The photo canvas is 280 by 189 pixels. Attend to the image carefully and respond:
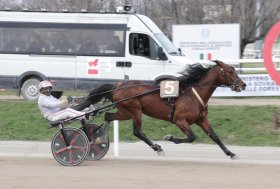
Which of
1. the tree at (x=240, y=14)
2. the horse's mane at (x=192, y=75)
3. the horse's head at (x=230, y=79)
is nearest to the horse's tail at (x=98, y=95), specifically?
the horse's mane at (x=192, y=75)

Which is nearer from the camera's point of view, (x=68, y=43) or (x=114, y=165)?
(x=114, y=165)

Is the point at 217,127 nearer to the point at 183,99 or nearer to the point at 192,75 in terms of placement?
the point at 192,75

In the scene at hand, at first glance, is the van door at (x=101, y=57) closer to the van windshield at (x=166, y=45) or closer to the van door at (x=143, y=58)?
the van door at (x=143, y=58)

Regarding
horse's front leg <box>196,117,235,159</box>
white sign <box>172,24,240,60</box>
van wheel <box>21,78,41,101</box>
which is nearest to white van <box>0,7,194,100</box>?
van wheel <box>21,78,41,101</box>

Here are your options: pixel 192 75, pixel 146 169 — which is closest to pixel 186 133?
pixel 146 169

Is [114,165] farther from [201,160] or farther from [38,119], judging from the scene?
[38,119]

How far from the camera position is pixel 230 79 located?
38.3ft

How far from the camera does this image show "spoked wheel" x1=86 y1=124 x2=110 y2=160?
11.9 m

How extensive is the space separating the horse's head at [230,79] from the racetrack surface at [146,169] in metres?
1.42

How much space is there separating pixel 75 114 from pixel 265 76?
947 cm

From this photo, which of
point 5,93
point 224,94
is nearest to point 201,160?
point 224,94

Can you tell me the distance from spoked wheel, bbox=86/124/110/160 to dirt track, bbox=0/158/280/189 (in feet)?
0.61

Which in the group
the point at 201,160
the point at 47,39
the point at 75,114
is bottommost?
the point at 201,160

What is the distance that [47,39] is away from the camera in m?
20.8
